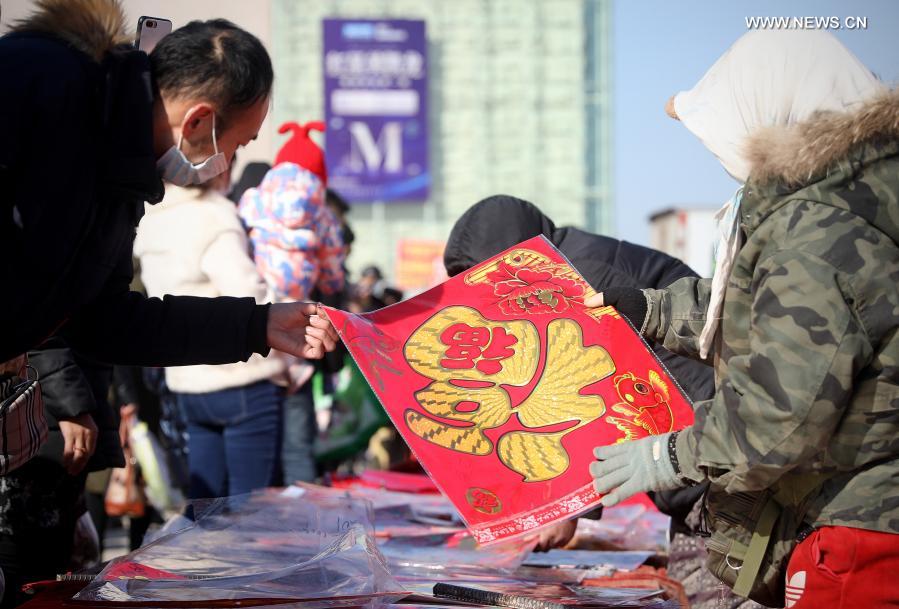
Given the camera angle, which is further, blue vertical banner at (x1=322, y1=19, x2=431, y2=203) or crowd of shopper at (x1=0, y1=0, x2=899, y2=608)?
blue vertical banner at (x1=322, y1=19, x2=431, y2=203)

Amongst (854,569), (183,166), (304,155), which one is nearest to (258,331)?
(183,166)

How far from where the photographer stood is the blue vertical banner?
23359 millimetres

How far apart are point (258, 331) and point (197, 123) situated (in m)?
0.51

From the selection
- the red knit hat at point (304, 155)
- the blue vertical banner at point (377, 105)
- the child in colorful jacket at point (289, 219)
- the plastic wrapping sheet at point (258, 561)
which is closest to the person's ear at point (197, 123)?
the plastic wrapping sheet at point (258, 561)

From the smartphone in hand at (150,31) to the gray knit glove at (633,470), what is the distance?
1189mm

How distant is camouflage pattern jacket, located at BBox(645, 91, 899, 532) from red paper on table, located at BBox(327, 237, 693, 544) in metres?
0.36

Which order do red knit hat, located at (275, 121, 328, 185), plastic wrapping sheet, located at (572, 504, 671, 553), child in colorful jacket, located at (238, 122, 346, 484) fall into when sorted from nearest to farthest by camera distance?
plastic wrapping sheet, located at (572, 504, 671, 553)
child in colorful jacket, located at (238, 122, 346, 484)
red knit hat, located at (275, 121, 328, 185)

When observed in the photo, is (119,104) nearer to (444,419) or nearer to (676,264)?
(444,419)

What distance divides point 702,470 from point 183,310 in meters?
1.23

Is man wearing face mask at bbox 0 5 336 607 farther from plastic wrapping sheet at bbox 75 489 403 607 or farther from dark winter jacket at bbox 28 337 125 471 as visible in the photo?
plastic wrapping sheet at bbox 75 489 403 607

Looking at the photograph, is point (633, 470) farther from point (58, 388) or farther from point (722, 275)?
point (58, 388)

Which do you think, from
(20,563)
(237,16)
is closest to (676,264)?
(20,563)

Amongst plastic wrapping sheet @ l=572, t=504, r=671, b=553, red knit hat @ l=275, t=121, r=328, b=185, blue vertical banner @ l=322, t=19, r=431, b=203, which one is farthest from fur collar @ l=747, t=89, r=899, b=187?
blue vertical banner @ l=322, t=19, r=431, b=203

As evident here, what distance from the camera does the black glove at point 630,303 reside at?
226cm
